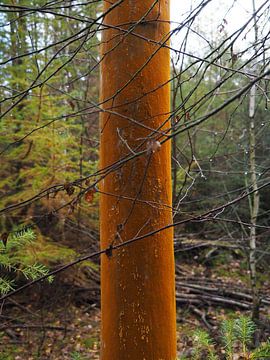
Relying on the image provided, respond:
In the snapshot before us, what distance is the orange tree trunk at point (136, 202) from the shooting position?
120 centimetres

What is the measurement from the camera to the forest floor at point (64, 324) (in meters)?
4.43

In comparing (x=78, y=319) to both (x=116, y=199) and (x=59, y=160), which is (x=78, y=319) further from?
(x=116, y=199)

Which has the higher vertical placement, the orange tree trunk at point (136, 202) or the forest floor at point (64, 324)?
the orange tree trunk at point (136, 202)

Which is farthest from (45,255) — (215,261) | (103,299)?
(215,261)

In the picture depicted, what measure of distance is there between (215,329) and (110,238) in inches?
177

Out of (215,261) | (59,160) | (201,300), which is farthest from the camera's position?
(215,261)

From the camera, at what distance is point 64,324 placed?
520 centimetres

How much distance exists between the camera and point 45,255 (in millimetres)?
4707

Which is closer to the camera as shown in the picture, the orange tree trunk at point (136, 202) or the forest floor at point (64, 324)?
the orange tree trunk at point (136, 202)

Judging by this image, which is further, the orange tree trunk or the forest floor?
the forest floor

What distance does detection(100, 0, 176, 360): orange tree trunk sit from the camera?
1.20 m

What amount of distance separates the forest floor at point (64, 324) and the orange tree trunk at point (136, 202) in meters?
2.98

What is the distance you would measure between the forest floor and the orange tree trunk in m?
2.98

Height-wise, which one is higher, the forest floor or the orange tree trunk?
the orange tree trunk
